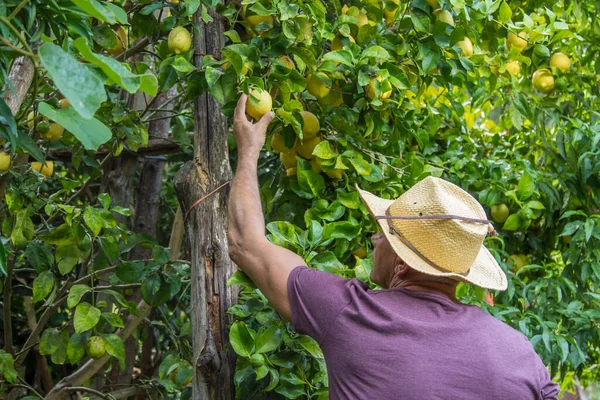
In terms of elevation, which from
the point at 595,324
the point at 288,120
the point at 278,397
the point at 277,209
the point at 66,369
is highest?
the point at 288,120

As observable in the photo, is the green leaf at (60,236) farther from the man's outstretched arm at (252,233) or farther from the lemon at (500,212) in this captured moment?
the lemon at (500,212)

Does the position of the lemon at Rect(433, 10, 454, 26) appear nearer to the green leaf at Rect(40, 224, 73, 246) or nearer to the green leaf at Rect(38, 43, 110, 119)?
the green leaf at Rect(40, 224, 73, 246)

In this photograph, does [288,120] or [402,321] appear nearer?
[402,321]

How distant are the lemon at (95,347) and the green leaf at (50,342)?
Answer: 18 cm

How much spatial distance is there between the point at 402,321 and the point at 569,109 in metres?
2.10

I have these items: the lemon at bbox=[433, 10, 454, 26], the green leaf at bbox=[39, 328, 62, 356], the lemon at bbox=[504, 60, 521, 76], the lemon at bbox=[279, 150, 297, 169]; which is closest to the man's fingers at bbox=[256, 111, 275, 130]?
the lemon at bbox=[279, 150, 297, 169]

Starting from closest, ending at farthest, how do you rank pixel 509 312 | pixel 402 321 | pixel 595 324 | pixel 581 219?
pixel 402 321, pixel 509 312, pixel 595 324, pixel 581 219

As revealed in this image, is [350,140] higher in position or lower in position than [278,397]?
higher

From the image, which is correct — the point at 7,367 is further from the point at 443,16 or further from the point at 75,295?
the point at 443,16

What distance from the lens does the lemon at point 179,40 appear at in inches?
81.1

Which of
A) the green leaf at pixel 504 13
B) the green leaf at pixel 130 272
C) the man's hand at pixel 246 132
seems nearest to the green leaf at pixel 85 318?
the green leaf at pixel 130 272

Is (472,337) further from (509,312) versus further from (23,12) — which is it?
(23,12)

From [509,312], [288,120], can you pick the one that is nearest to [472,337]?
[288,120]

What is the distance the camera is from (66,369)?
4035 millimetres
